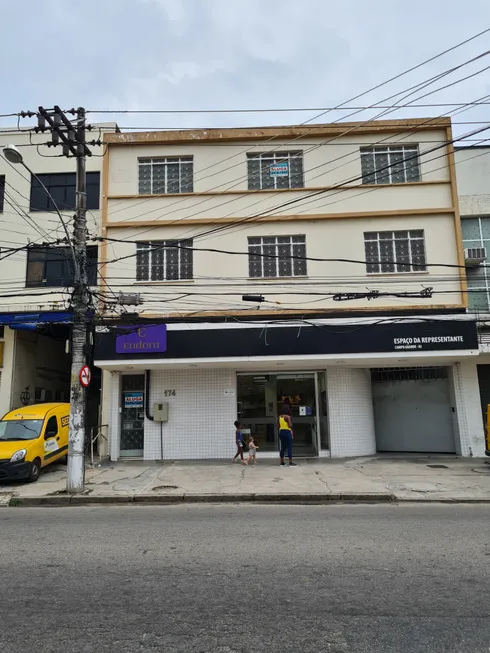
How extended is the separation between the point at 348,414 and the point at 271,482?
15.8 feet

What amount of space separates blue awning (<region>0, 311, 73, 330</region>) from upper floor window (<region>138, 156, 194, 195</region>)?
5.10m

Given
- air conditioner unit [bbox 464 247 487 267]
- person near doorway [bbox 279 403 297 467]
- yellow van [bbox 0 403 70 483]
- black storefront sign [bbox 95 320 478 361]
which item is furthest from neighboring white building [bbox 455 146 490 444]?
yellow van [bbox 0 403 70 483]

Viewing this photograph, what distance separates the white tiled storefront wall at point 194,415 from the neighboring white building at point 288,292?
4 cm

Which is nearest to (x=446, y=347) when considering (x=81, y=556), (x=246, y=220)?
(x=246, y=220)

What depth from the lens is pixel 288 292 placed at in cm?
1510

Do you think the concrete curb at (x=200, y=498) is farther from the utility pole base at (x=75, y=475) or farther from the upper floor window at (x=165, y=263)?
the upper floor window at (x=165, y=263)

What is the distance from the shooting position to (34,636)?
3592 mm

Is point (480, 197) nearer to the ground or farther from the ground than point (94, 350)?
farther from the ground

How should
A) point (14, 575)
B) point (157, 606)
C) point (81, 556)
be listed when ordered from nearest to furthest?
point (157, 606), point (14, 575), point (81, 556)

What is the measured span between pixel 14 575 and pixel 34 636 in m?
1.68

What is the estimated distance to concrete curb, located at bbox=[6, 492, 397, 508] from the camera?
31.4 ft

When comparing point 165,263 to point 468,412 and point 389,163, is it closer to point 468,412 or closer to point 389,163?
point 389,163

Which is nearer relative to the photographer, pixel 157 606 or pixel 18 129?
pixel 157 606

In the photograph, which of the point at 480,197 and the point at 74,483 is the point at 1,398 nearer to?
the point at 74,483
